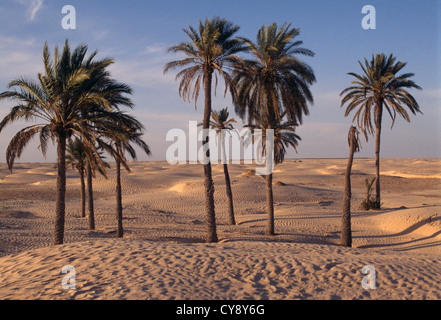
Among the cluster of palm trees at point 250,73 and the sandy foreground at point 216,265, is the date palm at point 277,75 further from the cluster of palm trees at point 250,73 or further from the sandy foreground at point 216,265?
the sandy foreground at point 216,265

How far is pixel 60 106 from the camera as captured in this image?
12.9m

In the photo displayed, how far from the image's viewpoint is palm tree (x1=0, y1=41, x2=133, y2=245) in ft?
41.7

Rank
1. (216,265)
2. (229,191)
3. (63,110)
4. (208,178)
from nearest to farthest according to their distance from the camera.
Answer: (216,265) → (63,110) → (208,178) → (229,191)

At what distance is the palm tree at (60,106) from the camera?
41.7 feet

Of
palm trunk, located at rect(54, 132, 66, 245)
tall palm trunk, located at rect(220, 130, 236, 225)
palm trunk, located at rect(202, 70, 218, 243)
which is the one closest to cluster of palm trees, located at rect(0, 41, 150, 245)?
palm trunk, located at rect(54, 132, 66, 245)

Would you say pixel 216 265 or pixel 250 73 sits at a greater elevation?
pixel 250 73

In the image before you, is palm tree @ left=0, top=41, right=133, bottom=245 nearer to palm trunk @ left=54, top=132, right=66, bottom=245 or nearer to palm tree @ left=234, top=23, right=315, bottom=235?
palm trunk @ left=54, top=132, right=66, bottom=245

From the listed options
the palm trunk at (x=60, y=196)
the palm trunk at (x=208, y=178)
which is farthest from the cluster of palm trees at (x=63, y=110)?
the palm trunk at (x=208, y=178)

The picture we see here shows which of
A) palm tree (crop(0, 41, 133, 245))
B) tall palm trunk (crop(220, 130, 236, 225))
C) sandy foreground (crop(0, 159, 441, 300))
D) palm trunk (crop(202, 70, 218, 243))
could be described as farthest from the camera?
tall palm trunk (crop(220, 130, 236, 225))

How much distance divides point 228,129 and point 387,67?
41.8 feet

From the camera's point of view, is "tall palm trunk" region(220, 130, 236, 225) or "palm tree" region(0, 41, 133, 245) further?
"tall palm trunk" region(220, 130, 236, 225)

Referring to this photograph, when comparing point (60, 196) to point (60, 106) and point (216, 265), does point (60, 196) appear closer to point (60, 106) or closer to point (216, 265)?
point (60, 106)

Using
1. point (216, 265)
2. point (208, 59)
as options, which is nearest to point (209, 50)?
point (208, 59)
